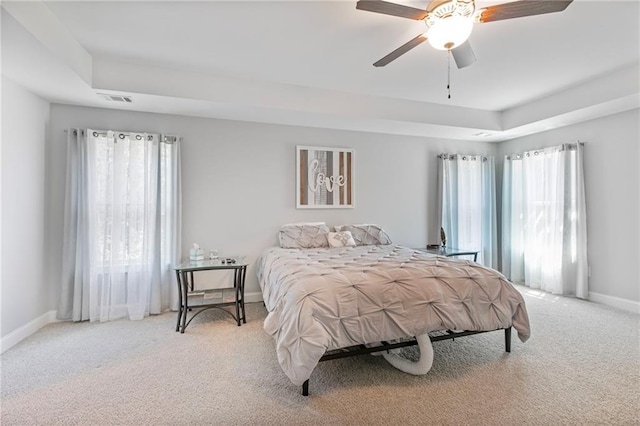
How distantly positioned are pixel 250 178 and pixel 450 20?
2912 millimetres

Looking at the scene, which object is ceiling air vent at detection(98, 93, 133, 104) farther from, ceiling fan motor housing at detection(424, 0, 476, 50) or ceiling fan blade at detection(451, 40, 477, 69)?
ceiling fan blade at detection(451, 40, 477, 69)

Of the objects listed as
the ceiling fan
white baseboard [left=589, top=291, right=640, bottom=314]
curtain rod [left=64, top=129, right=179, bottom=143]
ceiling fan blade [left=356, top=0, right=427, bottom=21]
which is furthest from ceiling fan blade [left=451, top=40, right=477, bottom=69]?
white baseboard [left=589, top=291, right=640, bottom=314]

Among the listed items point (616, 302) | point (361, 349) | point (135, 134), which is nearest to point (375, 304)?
point (361, 349)

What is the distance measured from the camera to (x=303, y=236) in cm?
395

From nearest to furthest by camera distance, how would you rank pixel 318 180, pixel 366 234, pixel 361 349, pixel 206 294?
pixel 361 349 < pixel 206 294 < pixel 366 234 < pixel 318 180

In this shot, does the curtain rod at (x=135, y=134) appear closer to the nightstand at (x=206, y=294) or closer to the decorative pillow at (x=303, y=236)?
the nightstand at (x=206, y=294)

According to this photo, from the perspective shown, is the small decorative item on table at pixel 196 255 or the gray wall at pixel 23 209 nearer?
the gray wall at pixel 23 209

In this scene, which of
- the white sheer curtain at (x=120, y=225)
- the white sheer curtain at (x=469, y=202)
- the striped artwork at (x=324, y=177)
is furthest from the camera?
the white sheer curtain at (x=469, y=202)

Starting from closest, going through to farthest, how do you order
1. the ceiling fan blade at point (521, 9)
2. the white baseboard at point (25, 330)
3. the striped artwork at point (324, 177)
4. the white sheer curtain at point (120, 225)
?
the ceiling fan blade at point (521, 9), the white baseboard at point (25, 330), the white sheer curtain at point (120, 225), the striped artwork at point (324, 177)

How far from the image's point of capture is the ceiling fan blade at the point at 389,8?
170 cm

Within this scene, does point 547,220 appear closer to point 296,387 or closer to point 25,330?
point 296,387

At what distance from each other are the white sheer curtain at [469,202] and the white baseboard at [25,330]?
5256mm

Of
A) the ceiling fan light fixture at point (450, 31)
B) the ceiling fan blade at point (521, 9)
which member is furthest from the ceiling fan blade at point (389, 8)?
the ceiling fan blade at point (521, 9)

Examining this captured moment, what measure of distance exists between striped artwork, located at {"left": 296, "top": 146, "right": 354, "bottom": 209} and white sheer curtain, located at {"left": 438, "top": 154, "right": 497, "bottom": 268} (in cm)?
161
